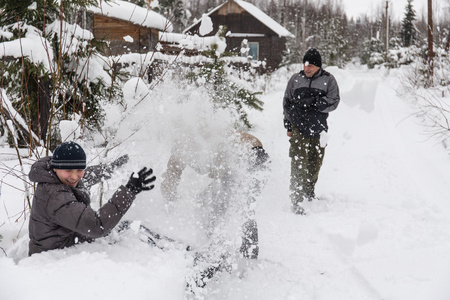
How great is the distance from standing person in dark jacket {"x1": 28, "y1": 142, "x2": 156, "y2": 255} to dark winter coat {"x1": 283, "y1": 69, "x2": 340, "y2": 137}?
2.79m

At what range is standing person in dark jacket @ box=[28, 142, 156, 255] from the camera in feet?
7.54

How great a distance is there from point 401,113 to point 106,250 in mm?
9745

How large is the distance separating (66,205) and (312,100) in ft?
10.9

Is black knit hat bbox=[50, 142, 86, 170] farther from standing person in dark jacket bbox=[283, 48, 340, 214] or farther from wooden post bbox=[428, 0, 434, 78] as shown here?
wooden post bbox=[428, 0, 434, 78]

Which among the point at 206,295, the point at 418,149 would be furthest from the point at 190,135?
the point at 418,149

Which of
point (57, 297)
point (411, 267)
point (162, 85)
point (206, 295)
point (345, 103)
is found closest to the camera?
point (57, 297)

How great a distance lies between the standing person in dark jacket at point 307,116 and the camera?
184 inches

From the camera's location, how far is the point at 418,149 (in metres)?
7.18

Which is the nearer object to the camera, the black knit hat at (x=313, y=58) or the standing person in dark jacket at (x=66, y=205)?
the standing person in dark jacket at (x=66, y=205)

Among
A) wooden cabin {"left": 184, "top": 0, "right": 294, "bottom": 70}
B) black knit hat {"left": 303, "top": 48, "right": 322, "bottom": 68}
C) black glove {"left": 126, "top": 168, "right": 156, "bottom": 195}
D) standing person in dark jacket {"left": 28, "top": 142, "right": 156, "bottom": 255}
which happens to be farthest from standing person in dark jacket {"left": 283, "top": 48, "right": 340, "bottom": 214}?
wooden cabin {"left": 184, "top": 0, "right": 294, "bottom": 70}

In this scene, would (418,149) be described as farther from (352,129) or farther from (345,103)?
(345,103)

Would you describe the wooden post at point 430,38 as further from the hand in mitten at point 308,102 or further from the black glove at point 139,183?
the black glove at point 139,183

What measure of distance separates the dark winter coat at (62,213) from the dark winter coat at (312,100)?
2.92 m

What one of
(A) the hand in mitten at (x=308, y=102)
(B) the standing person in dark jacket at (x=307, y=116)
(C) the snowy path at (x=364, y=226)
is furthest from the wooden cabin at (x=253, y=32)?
(A) the hand in mitten at (x=308, y=102)
